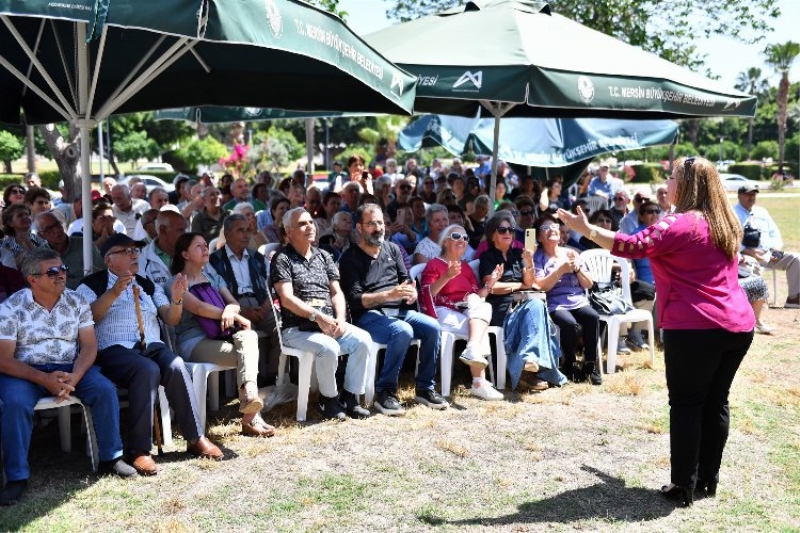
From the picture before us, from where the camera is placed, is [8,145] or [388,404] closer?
[388,404]

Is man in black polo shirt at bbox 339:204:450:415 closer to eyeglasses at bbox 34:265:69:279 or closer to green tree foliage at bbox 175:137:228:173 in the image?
eyeglasses at bbox 34:265:69:279

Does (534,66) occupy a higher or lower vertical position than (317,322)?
higher

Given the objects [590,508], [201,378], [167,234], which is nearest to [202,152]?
[167,234]

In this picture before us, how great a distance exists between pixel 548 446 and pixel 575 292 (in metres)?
2.01

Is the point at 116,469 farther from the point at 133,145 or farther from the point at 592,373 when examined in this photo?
the point at 133,145

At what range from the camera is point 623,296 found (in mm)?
7012

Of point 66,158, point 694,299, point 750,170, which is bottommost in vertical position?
point 694,299

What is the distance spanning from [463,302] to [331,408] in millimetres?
1470

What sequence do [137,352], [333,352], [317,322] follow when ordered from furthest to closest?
[317,322], [333,352], [137,352]

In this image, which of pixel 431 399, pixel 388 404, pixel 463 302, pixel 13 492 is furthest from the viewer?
pixel 463 302

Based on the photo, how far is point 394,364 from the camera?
5531mm

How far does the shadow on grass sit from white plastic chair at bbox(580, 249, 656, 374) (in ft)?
8.25

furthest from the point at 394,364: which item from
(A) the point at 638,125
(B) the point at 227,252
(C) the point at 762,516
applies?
(A) the point at 638,125

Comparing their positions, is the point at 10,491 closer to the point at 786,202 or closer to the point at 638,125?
the point at 638,125
